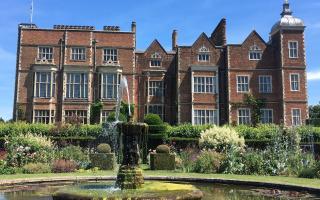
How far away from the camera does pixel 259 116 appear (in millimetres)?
35500

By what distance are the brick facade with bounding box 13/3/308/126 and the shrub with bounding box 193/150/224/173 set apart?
1815 cm

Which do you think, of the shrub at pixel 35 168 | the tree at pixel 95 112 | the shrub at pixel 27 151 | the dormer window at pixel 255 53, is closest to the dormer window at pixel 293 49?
the dormer window at pixel 255 53

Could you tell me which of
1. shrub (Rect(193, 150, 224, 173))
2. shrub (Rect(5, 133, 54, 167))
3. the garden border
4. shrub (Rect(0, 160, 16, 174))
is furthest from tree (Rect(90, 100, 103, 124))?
the garden border

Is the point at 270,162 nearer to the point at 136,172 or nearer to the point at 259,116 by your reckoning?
the point at 136,172

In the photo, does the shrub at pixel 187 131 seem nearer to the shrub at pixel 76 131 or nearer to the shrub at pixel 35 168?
the shrub at pixel 76 131

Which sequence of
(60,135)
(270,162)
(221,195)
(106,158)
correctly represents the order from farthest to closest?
(60,135) → (106,158) → (270,162) → (221,195)

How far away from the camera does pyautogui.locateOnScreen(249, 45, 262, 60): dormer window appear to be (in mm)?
37156

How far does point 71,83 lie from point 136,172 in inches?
1044

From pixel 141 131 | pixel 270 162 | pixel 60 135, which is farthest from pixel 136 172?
pixel 60 135

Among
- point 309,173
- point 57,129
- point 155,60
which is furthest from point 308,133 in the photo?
point 57,129

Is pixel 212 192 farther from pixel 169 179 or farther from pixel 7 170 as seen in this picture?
pixel 7 170

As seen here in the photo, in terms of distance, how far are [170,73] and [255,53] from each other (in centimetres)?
818

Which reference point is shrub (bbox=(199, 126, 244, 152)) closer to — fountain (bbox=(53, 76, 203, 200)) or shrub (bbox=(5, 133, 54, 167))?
shrub (bbox=(5, 133, 54, 167))

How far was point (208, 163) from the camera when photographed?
16719 millimetres
